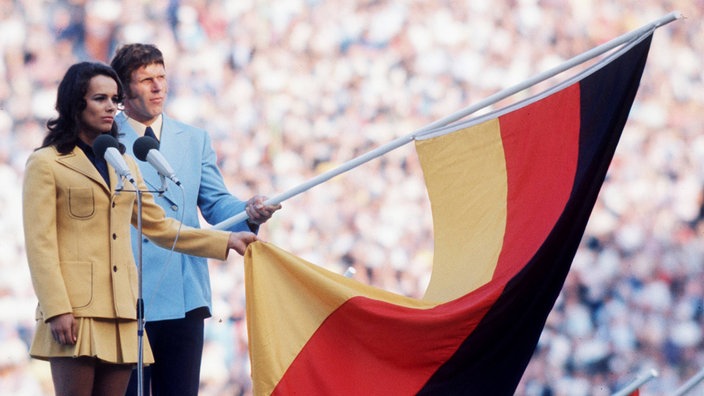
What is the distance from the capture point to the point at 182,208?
298 centimetres

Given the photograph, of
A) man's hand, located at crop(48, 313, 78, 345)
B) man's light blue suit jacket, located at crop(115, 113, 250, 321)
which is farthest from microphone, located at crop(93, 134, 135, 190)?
man's light blue suit jacket, located at crop(115, 113, 250, 321)

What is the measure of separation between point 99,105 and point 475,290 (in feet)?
3.26

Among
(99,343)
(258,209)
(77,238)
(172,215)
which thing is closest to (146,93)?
(172,215)

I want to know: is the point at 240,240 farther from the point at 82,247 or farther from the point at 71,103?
the point at 71,103

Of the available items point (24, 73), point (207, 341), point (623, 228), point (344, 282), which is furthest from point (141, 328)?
point (623, 228)

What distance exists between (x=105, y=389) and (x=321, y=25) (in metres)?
3.13

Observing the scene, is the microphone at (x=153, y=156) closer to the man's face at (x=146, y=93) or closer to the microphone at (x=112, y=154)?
the microphone at (x=112, y=154)

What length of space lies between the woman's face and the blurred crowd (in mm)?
2436

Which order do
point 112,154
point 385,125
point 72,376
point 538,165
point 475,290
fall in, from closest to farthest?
point 112,154, point 72,376, point 475,290, point 538,165, point 385,125

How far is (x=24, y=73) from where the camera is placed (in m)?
5.07

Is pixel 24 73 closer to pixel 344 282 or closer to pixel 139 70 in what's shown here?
pixel 139 70

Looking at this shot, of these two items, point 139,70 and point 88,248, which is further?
point 139,70

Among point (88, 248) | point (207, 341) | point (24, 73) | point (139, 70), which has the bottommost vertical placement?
point (207, 341)

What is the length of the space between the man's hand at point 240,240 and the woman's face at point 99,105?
0.39 meters
